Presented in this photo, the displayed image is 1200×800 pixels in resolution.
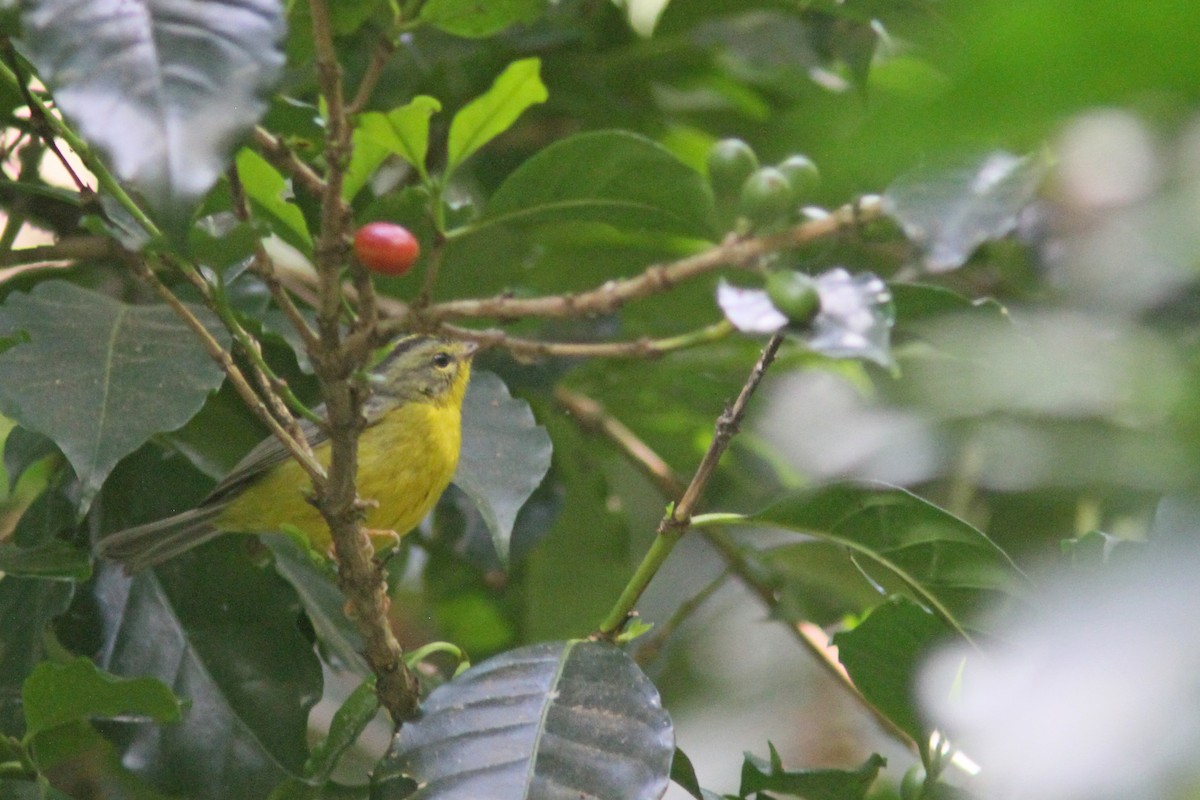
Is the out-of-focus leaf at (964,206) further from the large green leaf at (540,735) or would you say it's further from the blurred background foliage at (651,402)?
the large green leaf at (540,735)

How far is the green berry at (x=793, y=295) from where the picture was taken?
155 centimetres

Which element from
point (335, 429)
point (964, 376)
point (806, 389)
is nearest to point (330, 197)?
point (335, 429)

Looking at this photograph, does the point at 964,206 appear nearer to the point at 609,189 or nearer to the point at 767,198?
the point at 767,198

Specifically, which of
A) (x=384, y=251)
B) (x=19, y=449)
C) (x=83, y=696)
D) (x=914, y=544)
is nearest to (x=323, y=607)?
(x=19, y=449)

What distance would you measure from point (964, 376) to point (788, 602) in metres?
2.81

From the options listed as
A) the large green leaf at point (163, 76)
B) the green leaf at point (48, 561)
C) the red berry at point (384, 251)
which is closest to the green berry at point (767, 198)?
the red berry at point (384, 251)

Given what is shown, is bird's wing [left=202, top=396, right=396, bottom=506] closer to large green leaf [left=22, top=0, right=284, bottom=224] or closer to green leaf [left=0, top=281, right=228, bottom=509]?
green leaf [left=0, top=281, right=228, bottom=509]

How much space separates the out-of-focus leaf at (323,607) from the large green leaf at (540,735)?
647 mm

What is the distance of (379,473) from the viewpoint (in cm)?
383

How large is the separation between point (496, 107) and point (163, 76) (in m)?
0.67

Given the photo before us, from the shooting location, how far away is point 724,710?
4020 mm

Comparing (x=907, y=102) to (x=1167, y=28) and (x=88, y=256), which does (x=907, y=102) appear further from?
(x=88, y=256)

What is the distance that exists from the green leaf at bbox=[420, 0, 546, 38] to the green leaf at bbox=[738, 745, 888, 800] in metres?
→ 1.37

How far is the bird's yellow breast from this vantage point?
11.8ft
